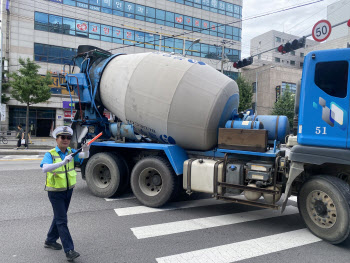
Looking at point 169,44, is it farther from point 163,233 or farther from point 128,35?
point 163,233

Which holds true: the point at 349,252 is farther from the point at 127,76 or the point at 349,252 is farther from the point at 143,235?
the point at 127,76

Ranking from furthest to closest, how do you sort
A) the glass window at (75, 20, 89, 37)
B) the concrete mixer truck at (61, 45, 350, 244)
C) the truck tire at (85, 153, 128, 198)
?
the glass window at (75, 20, 89, 37)
the truck tire at (85, 153, 128, 198)
the concrete mixer truck at (61, 45, 350, 244)

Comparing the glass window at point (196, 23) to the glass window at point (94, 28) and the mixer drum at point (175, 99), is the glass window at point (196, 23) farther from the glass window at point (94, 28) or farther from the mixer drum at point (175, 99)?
the mixer drum at point (175, 99)

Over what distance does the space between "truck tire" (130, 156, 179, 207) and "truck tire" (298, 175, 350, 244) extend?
242cm

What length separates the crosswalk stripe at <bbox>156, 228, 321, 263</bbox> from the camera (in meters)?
3.64

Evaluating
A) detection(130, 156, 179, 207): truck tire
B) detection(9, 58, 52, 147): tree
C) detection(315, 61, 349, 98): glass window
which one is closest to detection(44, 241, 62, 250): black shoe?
detection(130, 156, 179, 207): truck tire

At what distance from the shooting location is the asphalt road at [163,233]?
3725 millimetres

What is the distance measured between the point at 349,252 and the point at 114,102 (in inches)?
213

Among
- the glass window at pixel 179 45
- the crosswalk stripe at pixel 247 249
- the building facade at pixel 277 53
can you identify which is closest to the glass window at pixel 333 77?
the crosswalk stripe at pixel 247 249

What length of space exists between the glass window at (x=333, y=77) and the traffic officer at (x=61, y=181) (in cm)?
359

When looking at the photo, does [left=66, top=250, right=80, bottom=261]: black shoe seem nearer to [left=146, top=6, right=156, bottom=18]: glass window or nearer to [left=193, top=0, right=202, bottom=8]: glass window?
[left=146, top=6, right=156, bottom=18]: glass window

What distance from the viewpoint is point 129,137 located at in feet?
22.0

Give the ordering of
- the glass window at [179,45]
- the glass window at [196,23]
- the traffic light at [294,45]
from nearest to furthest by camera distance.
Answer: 1. the traffic light at [294,45]
2. the glass window at [179,45]
3. the glass window at [196,23]

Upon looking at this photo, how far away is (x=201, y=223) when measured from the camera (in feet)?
16.4
